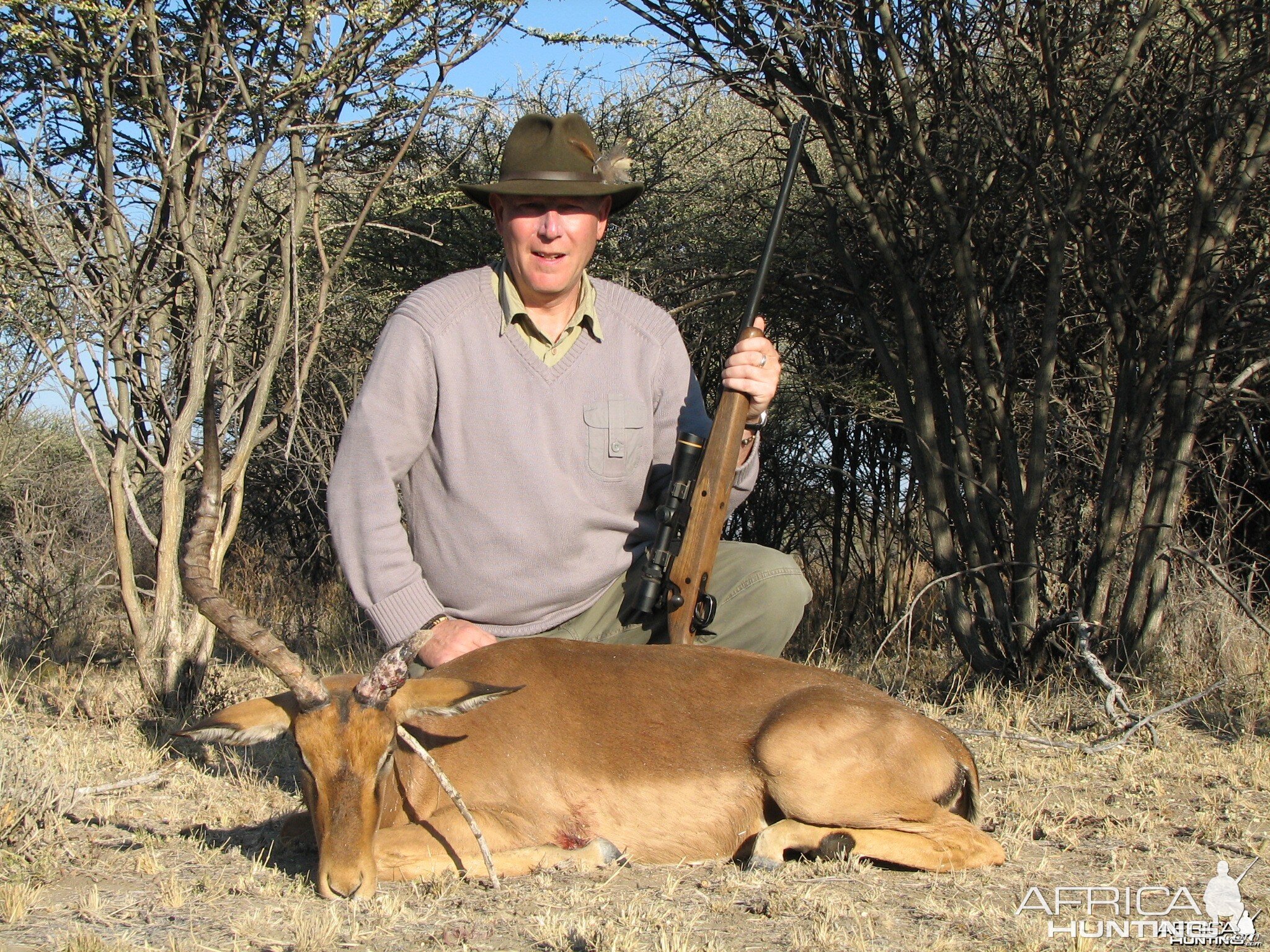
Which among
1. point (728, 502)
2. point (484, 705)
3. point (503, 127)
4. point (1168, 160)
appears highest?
point (503, 127)

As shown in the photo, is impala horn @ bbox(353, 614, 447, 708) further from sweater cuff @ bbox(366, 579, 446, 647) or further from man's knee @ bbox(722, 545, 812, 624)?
man's knee @ bbox(722, 545, 812, 624)

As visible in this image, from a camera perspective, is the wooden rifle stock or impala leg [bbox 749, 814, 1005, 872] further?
the wooden rifle stock

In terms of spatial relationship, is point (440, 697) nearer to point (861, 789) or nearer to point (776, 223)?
point (861, 789)

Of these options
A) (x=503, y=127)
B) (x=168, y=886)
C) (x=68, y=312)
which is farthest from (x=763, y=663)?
(x=503, y=127)

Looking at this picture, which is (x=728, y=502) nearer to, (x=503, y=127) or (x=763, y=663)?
(x=763, y=663)

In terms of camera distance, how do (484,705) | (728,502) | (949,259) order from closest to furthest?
(484,705) → (728,502) → (949,259)

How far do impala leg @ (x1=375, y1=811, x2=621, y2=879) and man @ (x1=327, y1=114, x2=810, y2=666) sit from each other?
0.89 meters

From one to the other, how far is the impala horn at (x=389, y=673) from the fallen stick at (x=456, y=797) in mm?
173

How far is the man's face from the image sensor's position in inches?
204

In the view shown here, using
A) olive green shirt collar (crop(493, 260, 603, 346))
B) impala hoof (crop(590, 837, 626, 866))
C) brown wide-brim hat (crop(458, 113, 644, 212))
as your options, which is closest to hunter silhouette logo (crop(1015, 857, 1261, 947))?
impala hoof (crop(590, 837, 626, 866))

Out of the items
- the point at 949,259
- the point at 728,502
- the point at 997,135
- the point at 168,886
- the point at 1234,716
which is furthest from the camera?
the point at 949,259

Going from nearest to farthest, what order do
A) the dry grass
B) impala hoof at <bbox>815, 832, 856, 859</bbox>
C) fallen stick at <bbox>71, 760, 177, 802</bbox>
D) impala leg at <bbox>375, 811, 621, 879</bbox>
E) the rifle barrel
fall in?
1. the dry grass
2. impala leg at <bbox>375, 811, 621, 879</bbox>
3. impala hoof at <bbox>815, 832, 856, 859</bbox>
4. fallen stick at <bbox>71, 760, 177, 802</bbox>
5. the rifle barrel

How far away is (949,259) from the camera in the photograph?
7.25 metres

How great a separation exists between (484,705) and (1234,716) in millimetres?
3807
